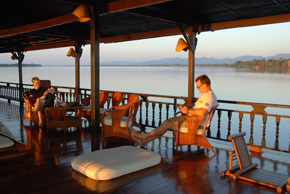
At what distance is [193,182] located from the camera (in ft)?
10.5

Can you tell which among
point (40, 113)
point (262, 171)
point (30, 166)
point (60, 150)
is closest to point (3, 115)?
point (40, 113)

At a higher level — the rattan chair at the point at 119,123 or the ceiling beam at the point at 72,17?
the ceiling beam at the point at 72,17

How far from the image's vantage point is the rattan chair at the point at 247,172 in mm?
3139

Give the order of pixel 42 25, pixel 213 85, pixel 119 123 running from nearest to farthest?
pixel 119 123 → pixel 42 25 → pixel 213 85

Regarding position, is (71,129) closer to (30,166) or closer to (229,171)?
(30,166)

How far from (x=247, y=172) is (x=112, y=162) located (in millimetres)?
1774

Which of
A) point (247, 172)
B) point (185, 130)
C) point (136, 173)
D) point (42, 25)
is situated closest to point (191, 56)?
point (185, 130)

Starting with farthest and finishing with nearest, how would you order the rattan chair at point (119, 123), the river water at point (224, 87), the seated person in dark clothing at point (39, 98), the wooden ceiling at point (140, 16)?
1. the river water at point (224, 87)
2. the seated person in dark clothing at point (39, 98)
3. the rattan chair at point (119, 123)
4. the wooden ceiling at point (140, 16)

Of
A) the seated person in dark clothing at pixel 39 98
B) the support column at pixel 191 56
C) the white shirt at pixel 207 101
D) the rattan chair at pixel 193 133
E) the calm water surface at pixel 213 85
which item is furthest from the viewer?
the calm water surface at pixel 213 85

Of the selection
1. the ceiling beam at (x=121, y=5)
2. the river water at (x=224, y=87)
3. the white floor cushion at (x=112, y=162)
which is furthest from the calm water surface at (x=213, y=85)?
the white floor cushion at (x=112, y=162)

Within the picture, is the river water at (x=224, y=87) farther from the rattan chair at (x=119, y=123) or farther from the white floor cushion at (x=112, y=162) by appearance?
the white floor cushion at (x=112, y=162)

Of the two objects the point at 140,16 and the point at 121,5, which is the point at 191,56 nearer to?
the point at 140,16

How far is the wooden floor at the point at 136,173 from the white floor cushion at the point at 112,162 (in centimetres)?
7

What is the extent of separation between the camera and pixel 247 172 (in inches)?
137
